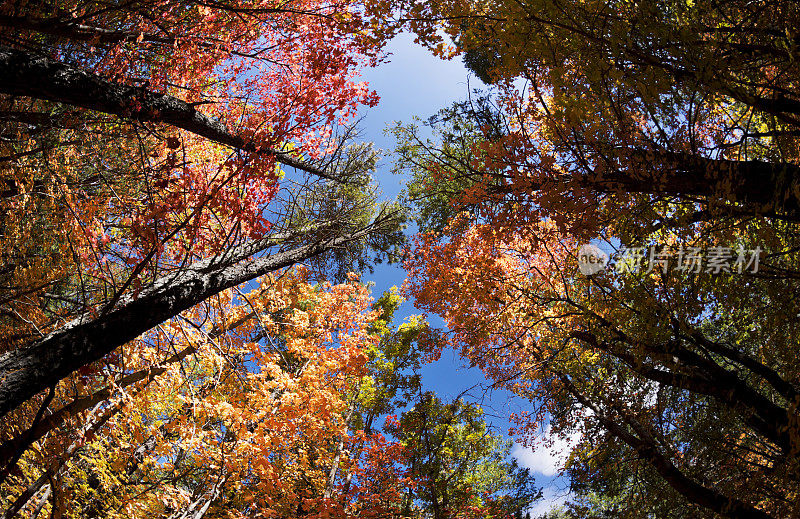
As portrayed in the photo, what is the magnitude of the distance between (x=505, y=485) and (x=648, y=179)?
15771 millimetres

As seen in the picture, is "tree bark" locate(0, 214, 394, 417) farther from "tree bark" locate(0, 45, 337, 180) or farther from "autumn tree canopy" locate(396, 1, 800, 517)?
"autumn tree canopy" locate(396, 1, 800, 517)

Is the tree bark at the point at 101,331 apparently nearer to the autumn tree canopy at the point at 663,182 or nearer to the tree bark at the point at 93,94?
the tree bark at the point at 93,94

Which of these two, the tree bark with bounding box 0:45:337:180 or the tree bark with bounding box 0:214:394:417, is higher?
the tree bark with bounding box 0:45:337:180

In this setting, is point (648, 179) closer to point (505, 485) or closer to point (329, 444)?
point (329, 444)

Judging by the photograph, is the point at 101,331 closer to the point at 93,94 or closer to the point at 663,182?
the point at 93,94

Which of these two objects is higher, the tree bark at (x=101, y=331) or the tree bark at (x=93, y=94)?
the tree bark at (x=93, y=94)

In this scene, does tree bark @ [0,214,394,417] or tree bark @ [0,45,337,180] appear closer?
tree bark @ [0,214,394,417]

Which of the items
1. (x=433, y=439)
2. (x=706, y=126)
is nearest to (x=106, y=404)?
(x=433, y=439)

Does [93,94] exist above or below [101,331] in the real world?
above

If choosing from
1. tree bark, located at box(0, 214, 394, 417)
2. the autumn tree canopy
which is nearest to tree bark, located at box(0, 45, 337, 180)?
tree bark, located at box(0, 214, 394, 417)

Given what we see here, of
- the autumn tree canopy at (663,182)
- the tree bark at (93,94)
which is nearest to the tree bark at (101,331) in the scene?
the tree bark at (93,94)

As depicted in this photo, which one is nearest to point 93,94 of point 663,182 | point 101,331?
point 101,331

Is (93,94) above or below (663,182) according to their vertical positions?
above

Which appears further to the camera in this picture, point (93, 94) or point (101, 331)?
point (93, 94)
